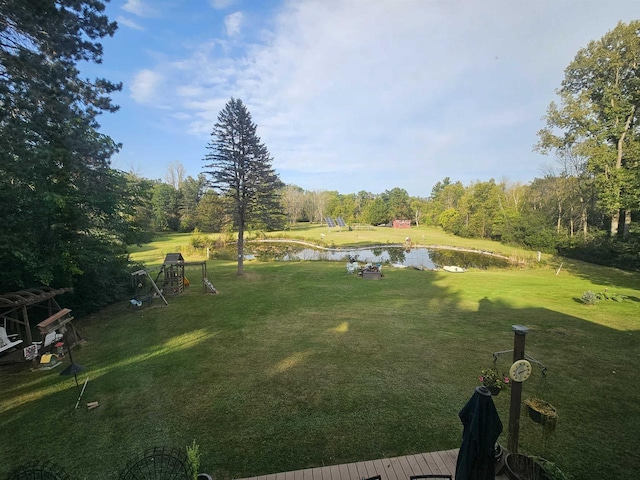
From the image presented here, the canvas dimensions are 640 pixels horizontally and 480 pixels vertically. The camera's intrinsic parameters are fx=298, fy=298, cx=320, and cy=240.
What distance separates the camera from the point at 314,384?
6785 millimetres

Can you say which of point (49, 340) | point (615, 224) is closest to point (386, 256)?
point (615, 224)

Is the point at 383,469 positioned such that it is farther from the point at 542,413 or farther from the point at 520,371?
the point at 542,413

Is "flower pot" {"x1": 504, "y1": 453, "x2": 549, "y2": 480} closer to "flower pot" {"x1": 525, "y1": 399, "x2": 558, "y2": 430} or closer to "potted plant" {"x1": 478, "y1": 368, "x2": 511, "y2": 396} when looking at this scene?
"flower pot" {"x1": 525, "y1": 399, "x2": 558, "y2": 430}

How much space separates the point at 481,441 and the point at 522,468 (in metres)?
1.27

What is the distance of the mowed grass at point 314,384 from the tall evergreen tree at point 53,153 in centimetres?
299

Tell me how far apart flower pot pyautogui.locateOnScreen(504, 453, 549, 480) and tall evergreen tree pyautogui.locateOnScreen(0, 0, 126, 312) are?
426 inches

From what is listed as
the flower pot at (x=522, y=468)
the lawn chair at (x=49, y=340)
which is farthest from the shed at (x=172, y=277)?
the flower pot at (x=522, y=468)

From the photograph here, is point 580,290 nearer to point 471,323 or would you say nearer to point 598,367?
point 471,323

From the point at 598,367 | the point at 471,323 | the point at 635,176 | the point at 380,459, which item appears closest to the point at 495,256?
the point at 635,176

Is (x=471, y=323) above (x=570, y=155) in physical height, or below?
below

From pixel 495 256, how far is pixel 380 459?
29751mm

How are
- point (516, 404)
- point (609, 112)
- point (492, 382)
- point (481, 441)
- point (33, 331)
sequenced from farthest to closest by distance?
point (609, 112) → point (33, 331) → point (492, 382) → point (516, 404) → point (481, 441)

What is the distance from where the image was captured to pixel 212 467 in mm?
4492

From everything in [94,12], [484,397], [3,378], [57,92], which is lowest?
[3,378]
